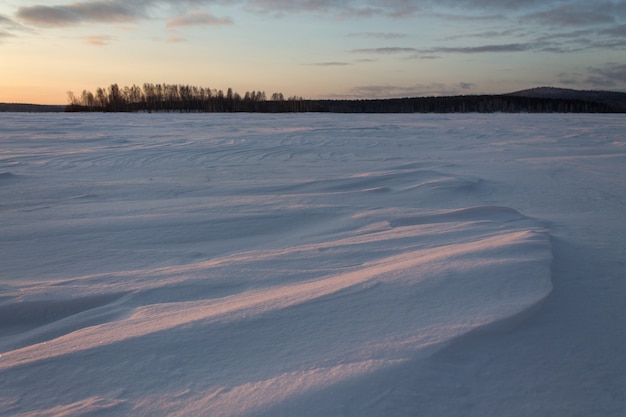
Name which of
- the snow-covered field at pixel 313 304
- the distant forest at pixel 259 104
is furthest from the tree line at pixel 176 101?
the snow-covered field at pixel 313 304

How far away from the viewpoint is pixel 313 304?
1.64 meters

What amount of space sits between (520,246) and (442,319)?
0.82 meters

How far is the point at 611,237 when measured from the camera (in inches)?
101

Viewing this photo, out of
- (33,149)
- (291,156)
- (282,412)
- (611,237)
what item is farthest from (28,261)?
(33,149)

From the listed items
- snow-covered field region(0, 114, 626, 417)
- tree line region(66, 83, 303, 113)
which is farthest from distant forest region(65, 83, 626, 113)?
snow-covered field region(0, 114, 626, 417)

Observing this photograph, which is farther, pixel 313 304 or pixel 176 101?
pixel 176 101

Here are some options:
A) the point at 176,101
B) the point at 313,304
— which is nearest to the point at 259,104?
the point at 176,101

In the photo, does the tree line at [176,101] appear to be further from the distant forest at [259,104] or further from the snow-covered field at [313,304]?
the snow-covered field at [313,304]

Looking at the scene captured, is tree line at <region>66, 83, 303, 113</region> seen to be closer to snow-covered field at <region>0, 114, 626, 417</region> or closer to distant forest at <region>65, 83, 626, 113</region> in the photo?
distant forest at <region>65, 83, 626, 113</region>

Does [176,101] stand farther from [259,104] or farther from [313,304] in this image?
[313,304]

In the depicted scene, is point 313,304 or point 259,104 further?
point 259,104

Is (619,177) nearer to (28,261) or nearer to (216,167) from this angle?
(216,167)

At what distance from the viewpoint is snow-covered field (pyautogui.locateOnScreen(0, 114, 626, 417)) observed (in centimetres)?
119

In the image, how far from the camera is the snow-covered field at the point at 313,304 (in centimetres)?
119
